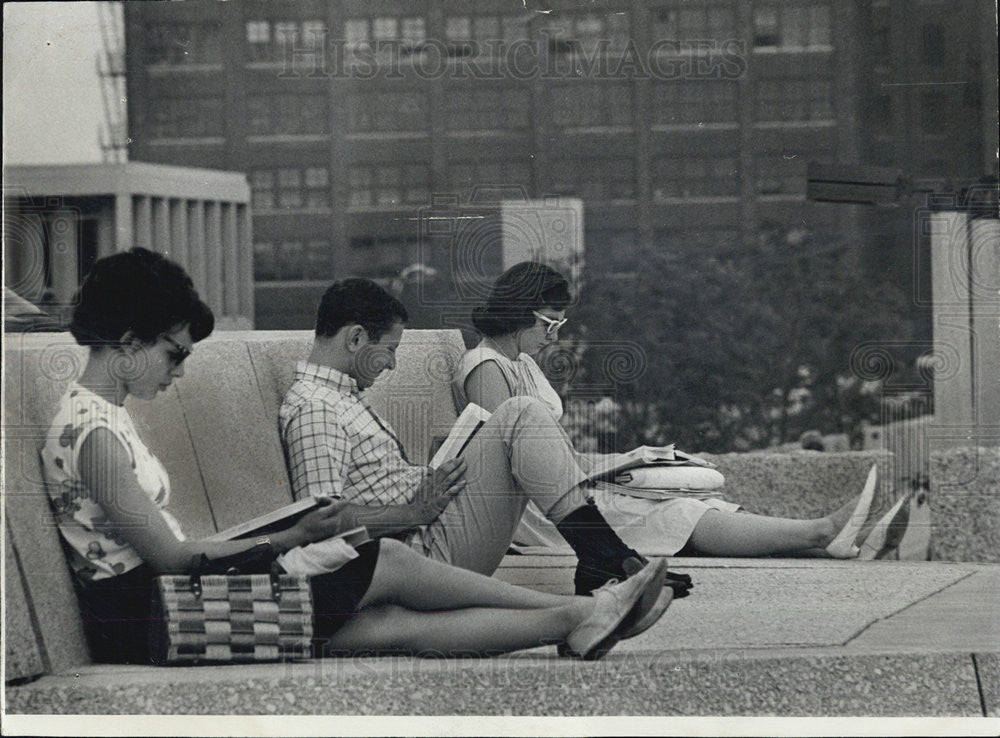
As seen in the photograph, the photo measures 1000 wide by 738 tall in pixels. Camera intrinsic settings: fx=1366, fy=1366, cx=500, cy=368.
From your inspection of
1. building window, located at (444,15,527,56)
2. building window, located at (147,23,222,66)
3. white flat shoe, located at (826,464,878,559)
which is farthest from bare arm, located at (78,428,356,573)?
white flat shoe, located at (826,464,878,559)

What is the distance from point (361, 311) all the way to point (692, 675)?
1626mm

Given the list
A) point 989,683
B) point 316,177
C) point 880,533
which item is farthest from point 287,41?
point 989,683

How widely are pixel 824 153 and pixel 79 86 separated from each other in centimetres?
258

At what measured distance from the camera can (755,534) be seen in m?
4.71

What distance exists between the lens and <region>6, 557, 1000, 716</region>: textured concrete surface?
14.3 feet

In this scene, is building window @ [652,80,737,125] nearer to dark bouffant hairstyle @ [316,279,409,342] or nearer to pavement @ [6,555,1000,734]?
dark bouffant hairstyle @ [316,279,409,342]

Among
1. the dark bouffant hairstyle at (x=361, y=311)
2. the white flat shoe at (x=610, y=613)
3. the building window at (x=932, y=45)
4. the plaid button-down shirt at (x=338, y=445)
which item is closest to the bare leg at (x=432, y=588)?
the white flat shoe at (x=610, y=613)

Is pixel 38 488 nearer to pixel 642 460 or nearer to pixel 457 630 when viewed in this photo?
pixel 457 630

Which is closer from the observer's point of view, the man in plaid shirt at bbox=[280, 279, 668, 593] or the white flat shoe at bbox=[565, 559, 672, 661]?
the white flat shoe at bbox=[565, 559, 672, 661]

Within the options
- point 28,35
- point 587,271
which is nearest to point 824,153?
point 587,271

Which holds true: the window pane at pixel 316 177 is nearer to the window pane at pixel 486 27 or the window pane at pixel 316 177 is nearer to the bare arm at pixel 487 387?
the window pane at pixel 486 27

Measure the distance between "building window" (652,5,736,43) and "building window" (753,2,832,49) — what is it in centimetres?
13

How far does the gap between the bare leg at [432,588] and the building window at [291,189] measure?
121cm

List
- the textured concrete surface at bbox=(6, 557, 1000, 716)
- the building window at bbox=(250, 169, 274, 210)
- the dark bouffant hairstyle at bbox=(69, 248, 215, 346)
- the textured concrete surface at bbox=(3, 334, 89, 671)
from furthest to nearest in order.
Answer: the building window at bbox=(250, 169, 274, 210) < the dark bouffant hairstyle at bbox=(69, 248, 215, 346) < the textured concrete surface at bbox=(6, 557, 1000, 716) < the textured concrete surface at bbox=(3, 334, 89, 671)
